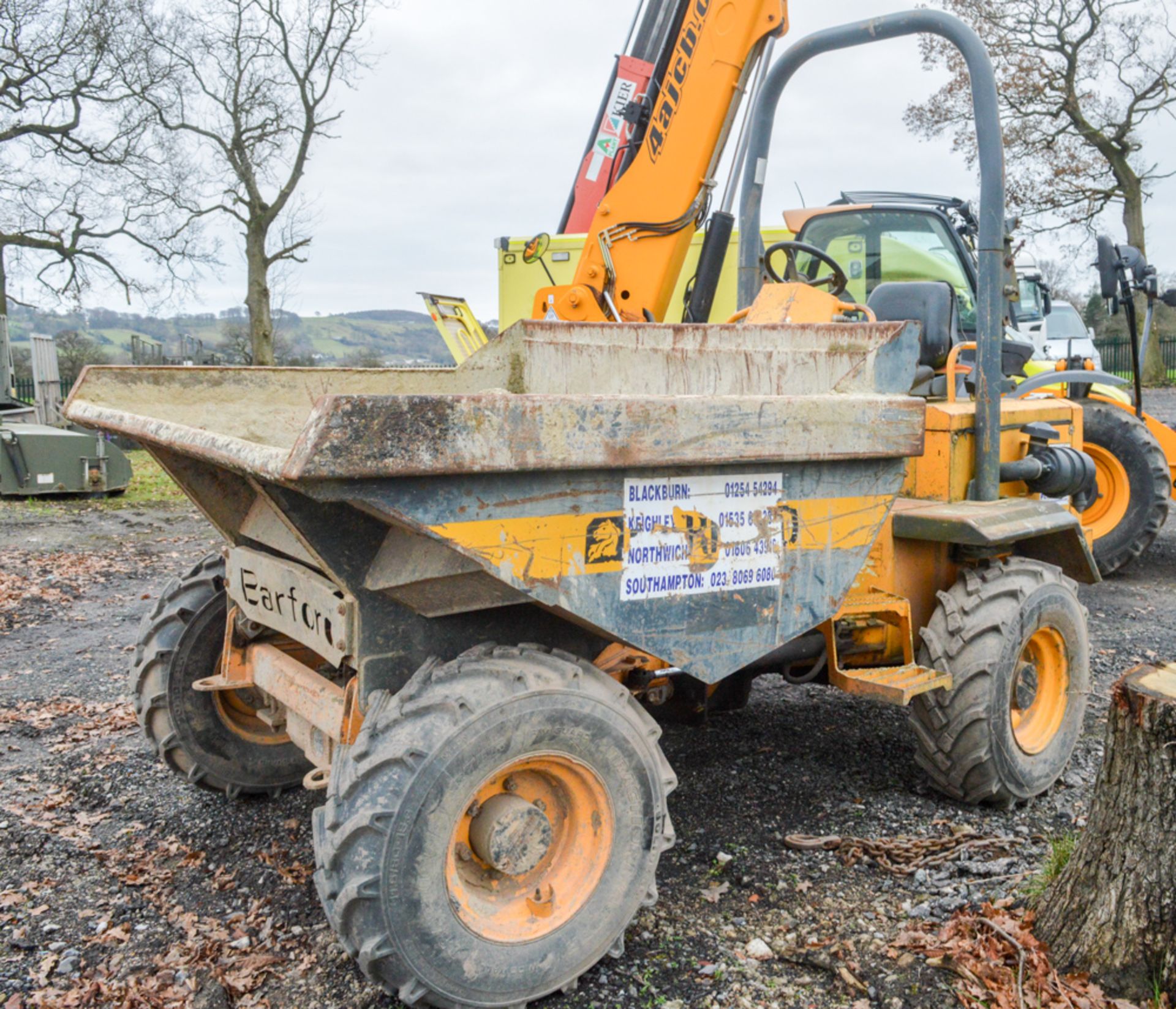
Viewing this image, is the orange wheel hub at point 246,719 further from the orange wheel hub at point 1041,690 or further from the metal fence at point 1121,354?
the metal fence at point 1121,354

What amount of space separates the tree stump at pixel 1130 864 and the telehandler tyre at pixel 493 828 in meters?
0.96

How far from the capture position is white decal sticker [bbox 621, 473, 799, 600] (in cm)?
243

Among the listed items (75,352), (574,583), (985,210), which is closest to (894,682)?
(574,583)

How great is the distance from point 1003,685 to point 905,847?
61cm

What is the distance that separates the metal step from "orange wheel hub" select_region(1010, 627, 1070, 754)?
1.32 ft

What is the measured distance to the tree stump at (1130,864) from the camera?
2270mm

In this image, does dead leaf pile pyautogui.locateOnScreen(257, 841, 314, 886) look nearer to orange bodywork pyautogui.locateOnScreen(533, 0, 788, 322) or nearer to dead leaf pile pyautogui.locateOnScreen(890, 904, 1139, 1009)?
dead leaf pile pyautogui.locateOnScreen(890, 904, 1139, 1009)

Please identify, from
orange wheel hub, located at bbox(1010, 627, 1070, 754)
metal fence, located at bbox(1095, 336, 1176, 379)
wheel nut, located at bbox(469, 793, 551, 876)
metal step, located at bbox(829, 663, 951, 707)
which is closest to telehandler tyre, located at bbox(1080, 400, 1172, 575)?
orange wheel hub, located at bbox(1010, 627, 1070, 754)

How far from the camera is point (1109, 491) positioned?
23.1 feet

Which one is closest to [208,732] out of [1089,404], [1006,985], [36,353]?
[1006,985]

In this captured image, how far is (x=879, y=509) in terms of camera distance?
9.53 feet

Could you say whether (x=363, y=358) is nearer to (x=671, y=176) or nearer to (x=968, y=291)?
(x=968, y=291)

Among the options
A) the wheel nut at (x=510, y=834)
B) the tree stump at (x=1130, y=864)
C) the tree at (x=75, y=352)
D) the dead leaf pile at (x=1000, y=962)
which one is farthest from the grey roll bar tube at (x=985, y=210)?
the tree at (x=75, y=352)

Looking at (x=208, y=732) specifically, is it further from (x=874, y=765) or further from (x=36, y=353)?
(x=36, y=353)
